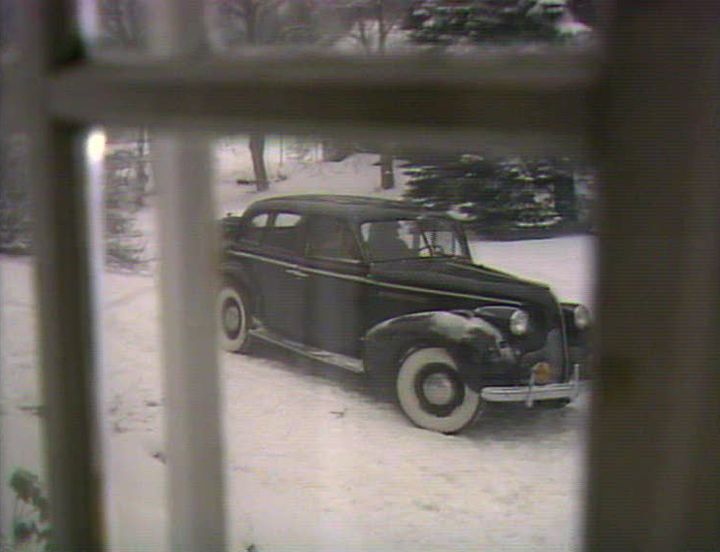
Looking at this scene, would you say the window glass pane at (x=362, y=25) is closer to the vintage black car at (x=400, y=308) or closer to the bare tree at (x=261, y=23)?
the bare tree at (x=261, y=23)

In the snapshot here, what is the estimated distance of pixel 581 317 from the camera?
1.77 feet

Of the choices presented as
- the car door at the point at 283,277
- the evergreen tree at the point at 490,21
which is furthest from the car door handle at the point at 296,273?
the evergreen tree at the point at 490,21

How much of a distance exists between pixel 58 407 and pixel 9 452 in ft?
0.55

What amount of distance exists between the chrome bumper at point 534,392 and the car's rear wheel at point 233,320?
212 millimetres

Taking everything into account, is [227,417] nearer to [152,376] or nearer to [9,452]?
[152,376]

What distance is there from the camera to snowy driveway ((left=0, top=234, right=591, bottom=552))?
1.91ft

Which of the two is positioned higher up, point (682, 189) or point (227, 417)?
point (682, 189)

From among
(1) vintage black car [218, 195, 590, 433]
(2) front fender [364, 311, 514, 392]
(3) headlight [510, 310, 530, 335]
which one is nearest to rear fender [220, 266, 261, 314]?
(1) vintage black car [218, 195, 590, 433]

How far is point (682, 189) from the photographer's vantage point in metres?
0.43

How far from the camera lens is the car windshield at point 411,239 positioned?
1.95 ft

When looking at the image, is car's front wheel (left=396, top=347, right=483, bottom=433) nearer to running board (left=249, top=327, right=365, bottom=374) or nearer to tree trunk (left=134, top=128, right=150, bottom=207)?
running board (left=249, top=327, right=365, bottom=374)

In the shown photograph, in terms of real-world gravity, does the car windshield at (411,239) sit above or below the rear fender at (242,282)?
above

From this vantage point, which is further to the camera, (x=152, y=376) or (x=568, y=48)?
(x=152, y=376)

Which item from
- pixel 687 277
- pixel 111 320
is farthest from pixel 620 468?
pixel 111 320
